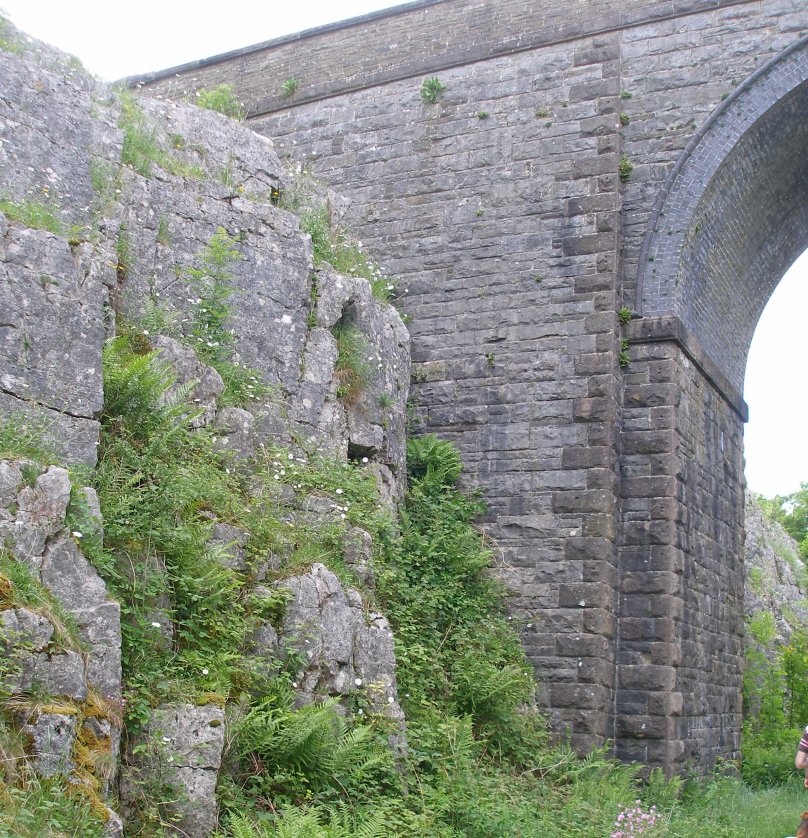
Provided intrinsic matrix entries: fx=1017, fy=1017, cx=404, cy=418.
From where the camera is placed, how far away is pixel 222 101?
12.6 metres

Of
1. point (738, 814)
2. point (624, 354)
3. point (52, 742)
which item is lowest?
point (738, 814)

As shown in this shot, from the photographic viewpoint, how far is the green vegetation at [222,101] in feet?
40.4

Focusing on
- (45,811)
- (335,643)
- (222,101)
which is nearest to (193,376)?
(335,643)

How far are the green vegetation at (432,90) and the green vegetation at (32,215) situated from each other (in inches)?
240

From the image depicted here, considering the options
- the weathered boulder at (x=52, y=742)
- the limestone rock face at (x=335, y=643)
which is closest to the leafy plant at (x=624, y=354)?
the limestone rock face at (x=335, y=643)

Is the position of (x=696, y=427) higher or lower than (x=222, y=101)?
lower

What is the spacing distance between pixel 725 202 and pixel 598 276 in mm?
1888

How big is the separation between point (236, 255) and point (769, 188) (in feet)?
21.9

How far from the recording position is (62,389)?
6.95 m

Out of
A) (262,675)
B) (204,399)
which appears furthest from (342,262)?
(262,675)

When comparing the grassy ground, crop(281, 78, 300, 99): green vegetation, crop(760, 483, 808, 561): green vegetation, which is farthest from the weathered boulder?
crop(760, 483, 808, 561): green vegetation

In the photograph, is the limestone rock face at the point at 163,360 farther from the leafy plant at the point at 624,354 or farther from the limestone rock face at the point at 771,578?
the limestone rock face at the point at 771,578

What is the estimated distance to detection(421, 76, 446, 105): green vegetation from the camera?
1265cm

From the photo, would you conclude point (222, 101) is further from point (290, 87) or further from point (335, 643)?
point (335, 643)
